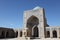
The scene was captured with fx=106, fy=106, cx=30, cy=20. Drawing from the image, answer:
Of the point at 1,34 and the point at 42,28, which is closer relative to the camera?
the point at 42,28

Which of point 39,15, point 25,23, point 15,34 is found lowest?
point 15,34

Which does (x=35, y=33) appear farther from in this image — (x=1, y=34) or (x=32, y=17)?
(x=1, y=34)

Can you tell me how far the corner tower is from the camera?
21169 mm

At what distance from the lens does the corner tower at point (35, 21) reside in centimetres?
2117

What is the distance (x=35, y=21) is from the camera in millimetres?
25250

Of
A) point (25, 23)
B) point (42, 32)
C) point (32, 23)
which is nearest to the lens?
point (42, 32)

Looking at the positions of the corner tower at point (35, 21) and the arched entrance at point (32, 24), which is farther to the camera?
the arched entrance at point (32, 24)

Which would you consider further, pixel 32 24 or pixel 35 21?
pixel 35 21

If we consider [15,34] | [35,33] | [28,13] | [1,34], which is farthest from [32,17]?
[1,34]

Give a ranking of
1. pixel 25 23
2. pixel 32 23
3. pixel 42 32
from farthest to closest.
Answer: pixel 32 23 → pixel 25 23 → pixel 42 32

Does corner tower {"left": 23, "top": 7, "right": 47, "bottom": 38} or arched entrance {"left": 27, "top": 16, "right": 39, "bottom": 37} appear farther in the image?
arched entrance {"left": 27, "top": 16, "right": 39, "bottom": 37}

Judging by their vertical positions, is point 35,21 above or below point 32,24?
above

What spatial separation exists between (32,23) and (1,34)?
7.37 meters

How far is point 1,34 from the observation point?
2330cm
